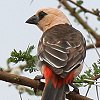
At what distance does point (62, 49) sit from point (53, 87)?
0.46 m

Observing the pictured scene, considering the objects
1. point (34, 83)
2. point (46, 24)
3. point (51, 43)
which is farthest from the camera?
point (46, 24)

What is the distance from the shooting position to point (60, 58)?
295cm

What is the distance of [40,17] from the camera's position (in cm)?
447

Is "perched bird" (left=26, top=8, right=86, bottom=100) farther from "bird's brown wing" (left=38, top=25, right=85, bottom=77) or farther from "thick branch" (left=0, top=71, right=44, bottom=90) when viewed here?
"thick branch" (left=0, top=71, right=44, bottom=90)

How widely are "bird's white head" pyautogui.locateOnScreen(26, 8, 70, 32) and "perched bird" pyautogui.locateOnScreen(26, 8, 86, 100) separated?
0.24m

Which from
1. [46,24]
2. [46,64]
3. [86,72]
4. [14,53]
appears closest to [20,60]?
[14,53]

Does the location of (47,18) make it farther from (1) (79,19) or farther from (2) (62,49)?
(2) (62,49)

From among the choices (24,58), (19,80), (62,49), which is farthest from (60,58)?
(19,80)

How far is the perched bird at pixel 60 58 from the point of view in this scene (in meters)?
2.79

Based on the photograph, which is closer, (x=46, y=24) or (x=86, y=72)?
(x=86, y=72)

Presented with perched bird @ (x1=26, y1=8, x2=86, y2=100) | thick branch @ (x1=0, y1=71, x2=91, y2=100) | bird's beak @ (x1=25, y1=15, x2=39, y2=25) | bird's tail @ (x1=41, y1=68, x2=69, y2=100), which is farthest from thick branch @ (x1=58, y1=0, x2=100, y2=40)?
thick branch @ (x1=0, y1=71, x2=91, y2=100)

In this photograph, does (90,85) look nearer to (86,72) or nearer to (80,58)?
(86,72)

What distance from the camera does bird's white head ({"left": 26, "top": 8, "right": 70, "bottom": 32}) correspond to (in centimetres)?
436

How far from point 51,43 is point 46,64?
1.47 feet
